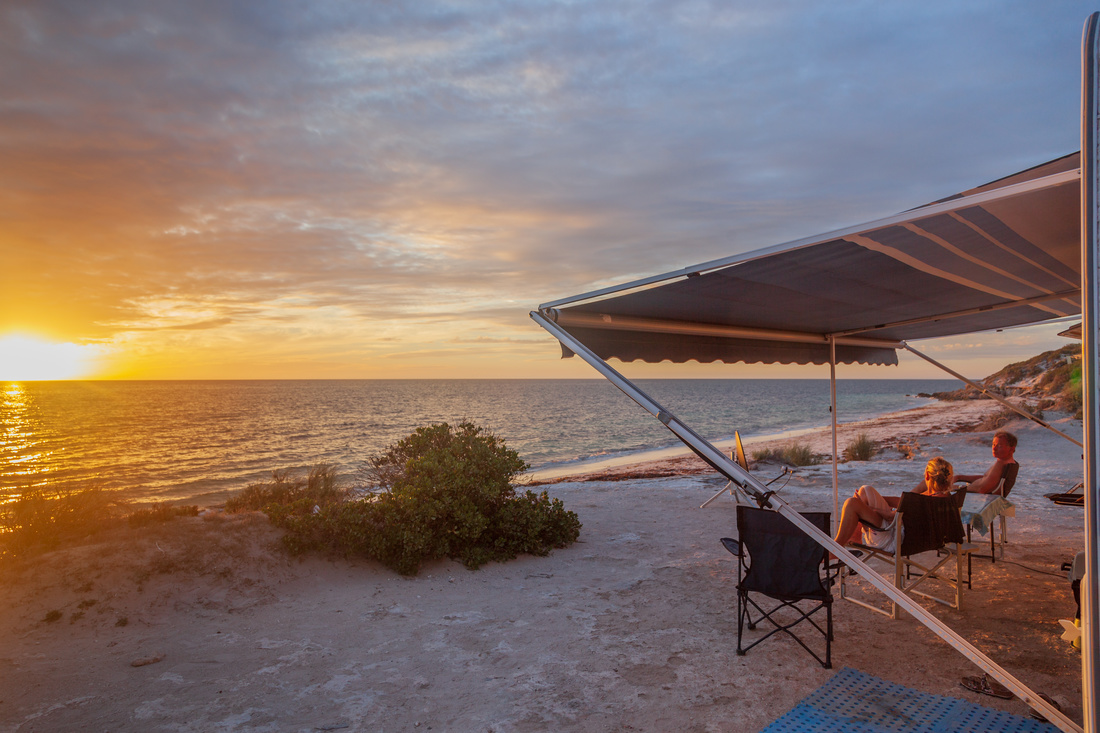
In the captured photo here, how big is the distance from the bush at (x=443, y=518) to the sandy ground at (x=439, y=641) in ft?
0.50

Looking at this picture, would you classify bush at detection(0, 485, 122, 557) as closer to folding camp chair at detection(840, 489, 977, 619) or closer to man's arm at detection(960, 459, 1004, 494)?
folding camp chair at detection(840, 489, 977, 619)

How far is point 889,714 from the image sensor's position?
2.39 meters

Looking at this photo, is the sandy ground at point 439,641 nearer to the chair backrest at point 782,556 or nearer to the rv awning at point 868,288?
the chair backrest at point 782,556

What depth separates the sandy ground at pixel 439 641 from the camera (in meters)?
2.56

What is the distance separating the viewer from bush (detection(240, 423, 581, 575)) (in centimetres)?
453

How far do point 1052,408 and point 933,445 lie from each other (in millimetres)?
6789

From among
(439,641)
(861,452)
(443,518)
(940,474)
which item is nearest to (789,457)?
(861,452)

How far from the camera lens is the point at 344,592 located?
13.5 feet

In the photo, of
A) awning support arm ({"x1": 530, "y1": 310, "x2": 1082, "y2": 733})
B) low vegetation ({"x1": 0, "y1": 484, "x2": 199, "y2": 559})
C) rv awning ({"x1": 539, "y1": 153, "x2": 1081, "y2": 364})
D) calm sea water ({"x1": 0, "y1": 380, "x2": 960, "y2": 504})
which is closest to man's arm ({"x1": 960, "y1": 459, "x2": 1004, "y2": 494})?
rv awning ({"x1": 539, "y1": 153, "x2": 1081, "y2": 364})

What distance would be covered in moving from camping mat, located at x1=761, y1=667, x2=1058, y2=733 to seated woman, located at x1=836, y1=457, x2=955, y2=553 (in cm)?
124

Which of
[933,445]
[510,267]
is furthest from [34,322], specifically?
[933,445]

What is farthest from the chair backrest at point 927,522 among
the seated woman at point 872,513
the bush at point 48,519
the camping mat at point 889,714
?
the bush at point 48,519

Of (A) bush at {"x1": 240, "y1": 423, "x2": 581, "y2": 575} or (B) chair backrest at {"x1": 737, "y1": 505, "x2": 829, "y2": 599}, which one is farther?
(A) bush at {"x1": 240, "y1": 423, "x2": 581, "y2": 575}

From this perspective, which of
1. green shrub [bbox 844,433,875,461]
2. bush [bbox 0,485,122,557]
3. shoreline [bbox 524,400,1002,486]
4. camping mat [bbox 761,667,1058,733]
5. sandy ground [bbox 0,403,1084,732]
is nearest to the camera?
camping mat [bbox 761,667,1058,733]
